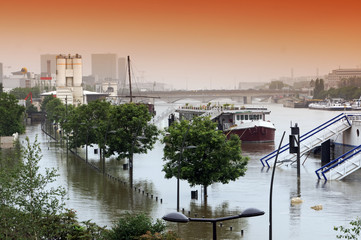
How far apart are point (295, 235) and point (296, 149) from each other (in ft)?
73.3

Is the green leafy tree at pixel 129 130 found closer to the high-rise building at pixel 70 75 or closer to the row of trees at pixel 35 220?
the row of trees at pixel 35 220

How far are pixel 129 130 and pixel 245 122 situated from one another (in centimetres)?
4150

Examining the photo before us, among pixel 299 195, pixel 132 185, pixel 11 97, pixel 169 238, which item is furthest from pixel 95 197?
pixel 11 97

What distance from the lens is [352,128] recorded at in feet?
196

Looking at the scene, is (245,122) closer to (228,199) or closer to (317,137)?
(317,137)

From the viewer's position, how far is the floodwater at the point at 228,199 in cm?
3359

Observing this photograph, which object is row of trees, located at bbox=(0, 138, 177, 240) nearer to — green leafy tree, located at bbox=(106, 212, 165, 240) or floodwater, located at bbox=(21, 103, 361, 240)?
green leafy tree, located at bbox=(106, 212, 165, 240)

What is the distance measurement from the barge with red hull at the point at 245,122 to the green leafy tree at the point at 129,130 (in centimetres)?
3588

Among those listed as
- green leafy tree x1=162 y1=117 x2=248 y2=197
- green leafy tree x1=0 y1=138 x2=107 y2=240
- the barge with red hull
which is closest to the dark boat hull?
the barge with red hull

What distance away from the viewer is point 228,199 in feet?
Result: 138

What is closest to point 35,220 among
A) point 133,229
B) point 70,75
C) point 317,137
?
point 133,229

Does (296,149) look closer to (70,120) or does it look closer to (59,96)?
(70,120)

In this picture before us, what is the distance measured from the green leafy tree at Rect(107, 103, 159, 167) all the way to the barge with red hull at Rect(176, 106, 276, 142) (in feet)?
118

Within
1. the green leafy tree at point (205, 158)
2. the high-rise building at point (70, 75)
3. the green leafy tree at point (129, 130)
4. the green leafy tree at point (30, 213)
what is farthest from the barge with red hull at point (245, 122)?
the green leafy tree at point (30, 213)
